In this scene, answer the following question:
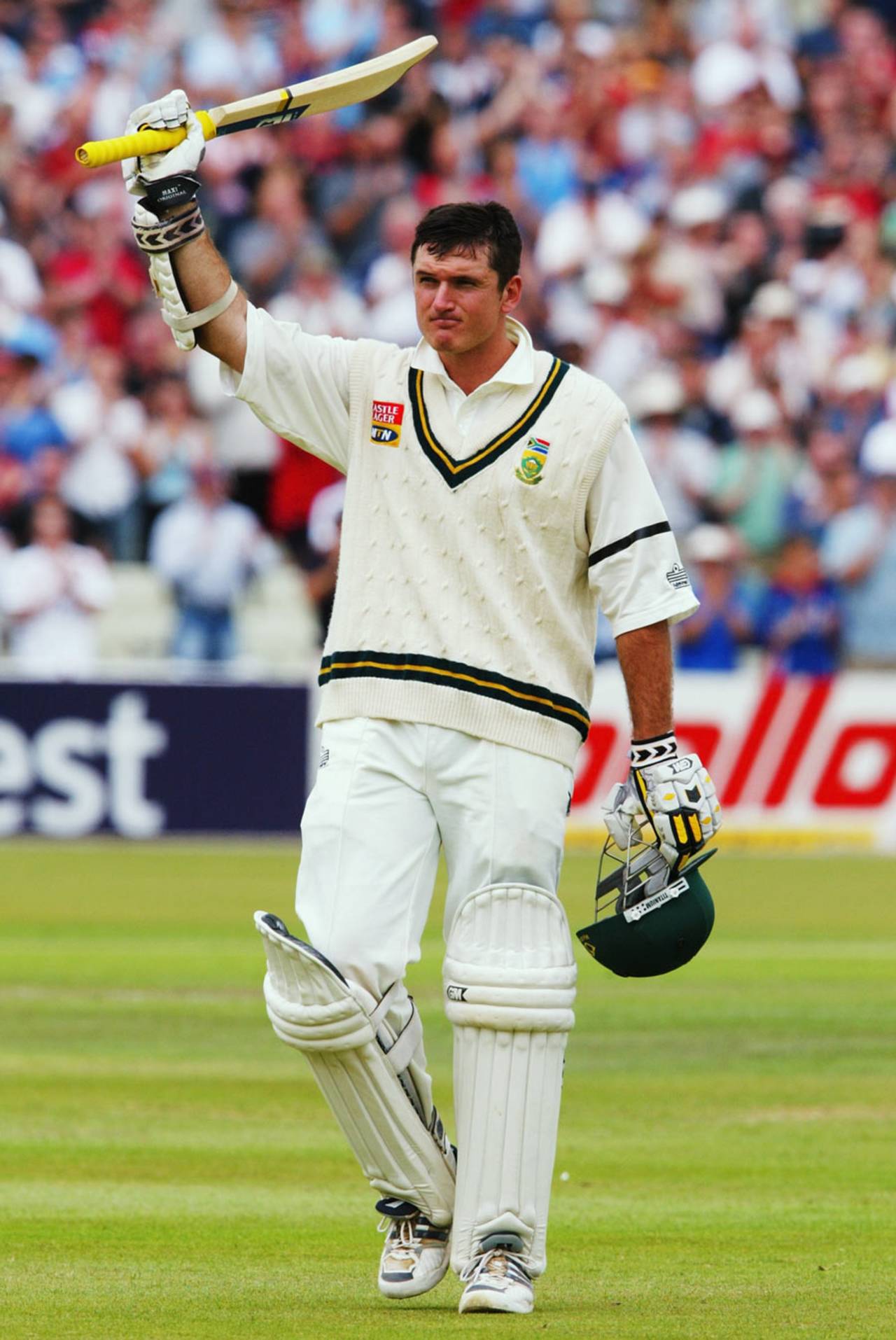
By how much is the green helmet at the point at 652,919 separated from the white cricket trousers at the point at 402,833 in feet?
0.54

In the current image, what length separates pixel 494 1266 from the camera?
15.8 feet

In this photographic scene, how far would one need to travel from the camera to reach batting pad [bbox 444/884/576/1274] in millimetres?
4883

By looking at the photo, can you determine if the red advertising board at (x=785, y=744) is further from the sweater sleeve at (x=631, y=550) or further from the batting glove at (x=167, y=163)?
the batting glove at (x=167, y=163)

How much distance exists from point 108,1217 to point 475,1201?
1266 millimetres

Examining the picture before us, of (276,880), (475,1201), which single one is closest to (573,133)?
(276,880)

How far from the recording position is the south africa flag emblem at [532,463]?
498 cm

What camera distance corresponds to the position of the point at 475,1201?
4.89 meters

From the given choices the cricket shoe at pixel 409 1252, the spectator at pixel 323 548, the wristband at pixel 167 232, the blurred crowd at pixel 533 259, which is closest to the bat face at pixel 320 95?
the wristband at pixel 167 232

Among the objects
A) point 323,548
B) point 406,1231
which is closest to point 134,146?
point 406,1231

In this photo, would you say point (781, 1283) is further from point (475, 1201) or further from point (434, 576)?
point (434, 576)

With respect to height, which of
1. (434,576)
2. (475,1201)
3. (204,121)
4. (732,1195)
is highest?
(204,121)

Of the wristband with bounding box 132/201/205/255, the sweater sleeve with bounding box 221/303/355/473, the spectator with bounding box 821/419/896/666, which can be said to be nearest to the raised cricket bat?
the wristband with bounding box 132/201/205/255

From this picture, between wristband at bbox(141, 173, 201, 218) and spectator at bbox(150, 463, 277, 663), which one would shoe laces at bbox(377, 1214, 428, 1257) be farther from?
spectator at bbox(150, 463, 277, 663)

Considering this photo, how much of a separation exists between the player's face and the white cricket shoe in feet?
5.83
